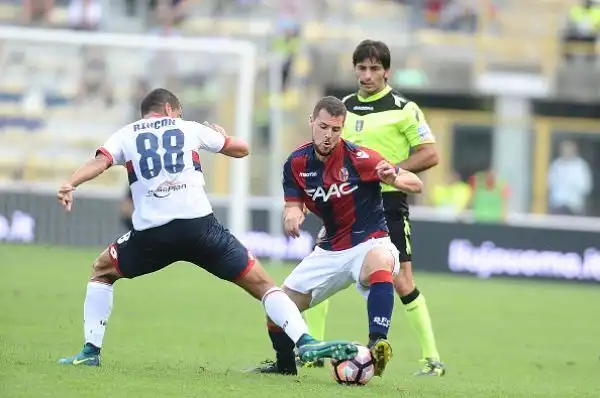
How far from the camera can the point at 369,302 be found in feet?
28.1

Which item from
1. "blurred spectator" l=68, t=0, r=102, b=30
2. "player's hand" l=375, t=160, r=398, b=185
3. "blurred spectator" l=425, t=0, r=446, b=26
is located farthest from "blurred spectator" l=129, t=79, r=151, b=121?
"player's hand" l=375, t=160, r=398, b=185

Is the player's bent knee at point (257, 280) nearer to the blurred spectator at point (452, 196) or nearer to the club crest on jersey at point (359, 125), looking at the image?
the club crest on jersey at point (359, 125)

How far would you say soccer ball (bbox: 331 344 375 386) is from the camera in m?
8.18

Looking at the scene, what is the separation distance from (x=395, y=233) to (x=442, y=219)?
13377 mm

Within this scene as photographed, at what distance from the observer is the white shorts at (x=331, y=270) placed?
8.85 meters

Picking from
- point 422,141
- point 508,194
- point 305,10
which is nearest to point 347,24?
point 305,10

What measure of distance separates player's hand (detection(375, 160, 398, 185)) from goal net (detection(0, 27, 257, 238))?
14098mm

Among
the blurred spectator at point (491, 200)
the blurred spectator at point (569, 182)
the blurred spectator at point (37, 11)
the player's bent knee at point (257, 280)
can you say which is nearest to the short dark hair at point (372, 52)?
the player's bent knee at point (257, 280)

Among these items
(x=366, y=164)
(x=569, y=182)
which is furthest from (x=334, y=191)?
(x=569, y=182)

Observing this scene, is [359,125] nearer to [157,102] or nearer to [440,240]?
[157,102]

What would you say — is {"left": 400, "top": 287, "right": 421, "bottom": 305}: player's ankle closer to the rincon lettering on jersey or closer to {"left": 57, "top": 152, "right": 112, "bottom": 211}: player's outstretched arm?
the rincon lettering on jersey

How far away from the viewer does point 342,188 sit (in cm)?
882

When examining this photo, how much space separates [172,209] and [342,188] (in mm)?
1142

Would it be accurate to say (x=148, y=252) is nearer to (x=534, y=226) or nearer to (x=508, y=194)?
(x=534, y=226)
